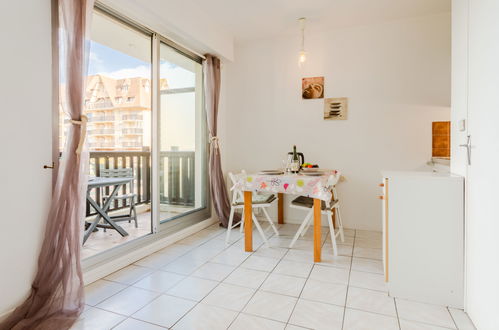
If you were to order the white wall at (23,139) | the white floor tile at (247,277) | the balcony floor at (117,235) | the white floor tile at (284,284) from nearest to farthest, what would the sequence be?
the white wall at (23,139), the white floor tile at (284,284), the white floor tile at (247,277), the balcony floor at (117,235)

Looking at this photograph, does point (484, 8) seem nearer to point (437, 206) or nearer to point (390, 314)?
point (437, 206)

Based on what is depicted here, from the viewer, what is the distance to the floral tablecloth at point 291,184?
2662 mm

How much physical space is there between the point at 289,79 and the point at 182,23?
1685mm

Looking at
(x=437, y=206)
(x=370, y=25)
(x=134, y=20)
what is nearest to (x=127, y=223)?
(x=134, y=20)

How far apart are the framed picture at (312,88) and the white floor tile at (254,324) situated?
3007 millimetres

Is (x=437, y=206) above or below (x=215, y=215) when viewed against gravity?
above

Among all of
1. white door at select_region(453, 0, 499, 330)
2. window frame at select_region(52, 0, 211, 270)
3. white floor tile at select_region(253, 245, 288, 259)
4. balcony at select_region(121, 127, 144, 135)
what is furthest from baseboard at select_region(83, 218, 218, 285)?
white door at select_region(453, 0, 499, 330)

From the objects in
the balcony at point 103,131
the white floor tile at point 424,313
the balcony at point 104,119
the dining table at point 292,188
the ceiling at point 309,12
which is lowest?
the white floor tile at point 424,313

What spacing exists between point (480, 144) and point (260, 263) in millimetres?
→ 1902

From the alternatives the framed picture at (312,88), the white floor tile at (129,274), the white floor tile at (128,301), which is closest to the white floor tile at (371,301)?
the white floor tile at (128,301)

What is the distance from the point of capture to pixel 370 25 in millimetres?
3705

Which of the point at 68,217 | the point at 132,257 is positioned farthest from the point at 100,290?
the point at 68,217

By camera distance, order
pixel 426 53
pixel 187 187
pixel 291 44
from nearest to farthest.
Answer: pixel 426 53, pixel 187 187, pixel 291 44

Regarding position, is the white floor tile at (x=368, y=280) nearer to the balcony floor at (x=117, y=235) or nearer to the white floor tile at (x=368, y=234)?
the white floor tile at (x=368, y=234)
